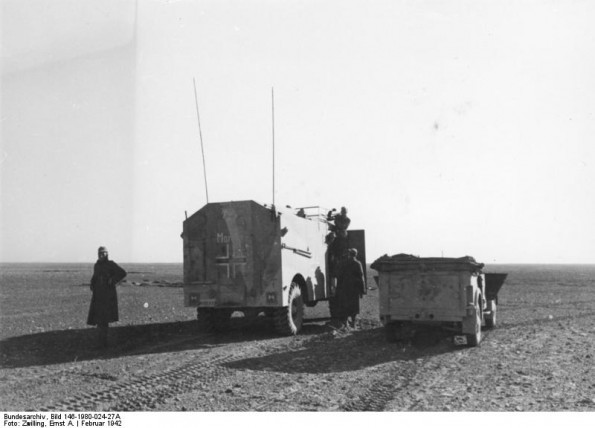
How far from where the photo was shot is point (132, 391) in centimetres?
681

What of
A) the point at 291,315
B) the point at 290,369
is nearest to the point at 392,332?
the point at 291,315

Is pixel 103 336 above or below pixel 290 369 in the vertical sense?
above

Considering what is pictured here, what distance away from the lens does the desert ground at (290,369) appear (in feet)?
20.8

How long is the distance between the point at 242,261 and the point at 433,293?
3851 mm

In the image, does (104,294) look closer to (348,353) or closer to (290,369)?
(290,369)

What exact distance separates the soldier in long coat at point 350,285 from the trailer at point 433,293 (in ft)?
5.01

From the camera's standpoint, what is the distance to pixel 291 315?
11594mm

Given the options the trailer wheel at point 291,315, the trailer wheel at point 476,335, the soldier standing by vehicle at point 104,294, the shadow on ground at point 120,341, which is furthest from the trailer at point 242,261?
the trailer wheel at point 476,335

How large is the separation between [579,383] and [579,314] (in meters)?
10.2

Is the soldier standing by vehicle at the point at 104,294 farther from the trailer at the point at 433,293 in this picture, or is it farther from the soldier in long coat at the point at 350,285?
the trailer at the point at 433,293

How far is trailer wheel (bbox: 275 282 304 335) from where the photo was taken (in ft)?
37.5

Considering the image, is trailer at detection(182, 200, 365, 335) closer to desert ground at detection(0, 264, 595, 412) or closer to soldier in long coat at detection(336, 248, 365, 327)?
desert ground at detection(0, 264, 595, 412)

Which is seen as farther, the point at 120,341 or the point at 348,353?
the point at 120,341

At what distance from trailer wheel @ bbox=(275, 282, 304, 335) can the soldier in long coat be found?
0.89 m
